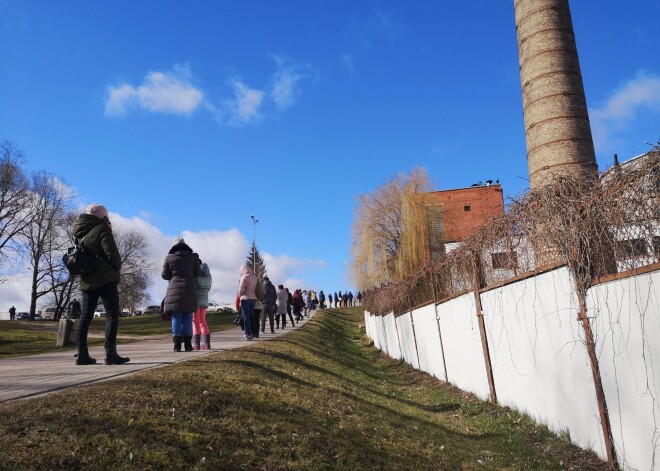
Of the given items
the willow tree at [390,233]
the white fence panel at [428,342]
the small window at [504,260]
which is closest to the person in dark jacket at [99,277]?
the small window at [504,260]

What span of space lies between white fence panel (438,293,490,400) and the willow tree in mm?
26599

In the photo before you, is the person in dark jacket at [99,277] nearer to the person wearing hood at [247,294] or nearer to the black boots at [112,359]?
the black boots at [112,359]

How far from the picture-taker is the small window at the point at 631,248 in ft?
14.0

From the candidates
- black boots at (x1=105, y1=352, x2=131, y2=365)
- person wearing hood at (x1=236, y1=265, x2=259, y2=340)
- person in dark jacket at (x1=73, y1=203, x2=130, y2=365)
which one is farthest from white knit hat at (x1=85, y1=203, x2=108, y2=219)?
person wearing hood at (x1=236, y1=265, x2=259, y2=340)

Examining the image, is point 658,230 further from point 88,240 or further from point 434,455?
point 88,240

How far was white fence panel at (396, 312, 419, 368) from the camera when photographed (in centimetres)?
1425

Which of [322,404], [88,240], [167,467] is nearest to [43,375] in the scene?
[88,240]

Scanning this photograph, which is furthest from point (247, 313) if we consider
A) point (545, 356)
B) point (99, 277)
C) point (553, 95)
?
point (553, 95)

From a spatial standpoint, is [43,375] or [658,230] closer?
[658,230]

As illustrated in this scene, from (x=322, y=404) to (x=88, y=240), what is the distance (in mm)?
3649

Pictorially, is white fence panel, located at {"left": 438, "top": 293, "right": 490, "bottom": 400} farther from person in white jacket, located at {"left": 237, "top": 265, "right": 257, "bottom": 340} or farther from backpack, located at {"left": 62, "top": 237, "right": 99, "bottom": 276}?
backpack, located at {"left": 62, "top": 237, "right": 99, "bottom": 276}

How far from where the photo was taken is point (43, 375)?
6188 mm

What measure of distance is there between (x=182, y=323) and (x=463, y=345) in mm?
5085

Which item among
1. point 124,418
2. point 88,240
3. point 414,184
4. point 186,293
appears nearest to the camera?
point 124,418
